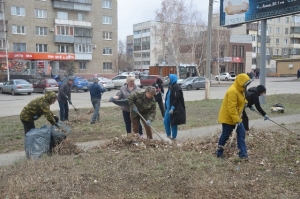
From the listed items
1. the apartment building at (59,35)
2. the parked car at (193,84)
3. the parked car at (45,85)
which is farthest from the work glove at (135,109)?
the apartment building at (59,35)

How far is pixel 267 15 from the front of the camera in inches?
615

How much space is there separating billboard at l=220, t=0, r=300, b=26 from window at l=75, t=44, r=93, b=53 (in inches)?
1478

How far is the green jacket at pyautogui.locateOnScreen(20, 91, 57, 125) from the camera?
6570mm

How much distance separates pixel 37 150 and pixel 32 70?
1664 inches

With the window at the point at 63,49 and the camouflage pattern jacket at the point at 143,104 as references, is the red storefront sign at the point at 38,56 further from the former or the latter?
the camouflage pattern jacket at the point at 143,104

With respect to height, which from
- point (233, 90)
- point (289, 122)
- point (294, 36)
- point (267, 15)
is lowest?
point (289, 122)

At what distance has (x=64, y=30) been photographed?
51188mm

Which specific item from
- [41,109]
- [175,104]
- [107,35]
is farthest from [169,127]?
[107,35]

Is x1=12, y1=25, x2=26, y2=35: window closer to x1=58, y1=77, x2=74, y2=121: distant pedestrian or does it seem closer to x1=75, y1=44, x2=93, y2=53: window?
x1=75, y1=44, x2=93, y2=53: window

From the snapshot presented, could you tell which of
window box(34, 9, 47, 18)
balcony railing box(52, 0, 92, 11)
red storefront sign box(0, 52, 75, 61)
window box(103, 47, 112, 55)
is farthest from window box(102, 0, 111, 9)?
red storefront sign box(0, 52, 75, 61)

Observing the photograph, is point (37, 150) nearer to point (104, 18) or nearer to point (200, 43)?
point (200, 43)

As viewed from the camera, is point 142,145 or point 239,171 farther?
point 142,145

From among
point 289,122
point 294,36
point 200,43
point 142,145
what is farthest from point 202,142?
point 294,36

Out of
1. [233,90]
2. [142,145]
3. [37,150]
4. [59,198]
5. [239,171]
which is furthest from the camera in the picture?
[142,145]
